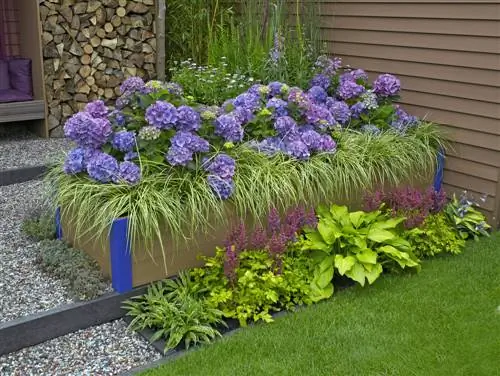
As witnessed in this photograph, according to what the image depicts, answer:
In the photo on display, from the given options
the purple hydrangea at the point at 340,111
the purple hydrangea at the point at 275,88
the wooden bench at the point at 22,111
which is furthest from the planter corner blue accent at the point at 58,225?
the wooden bench at the point at 22,111

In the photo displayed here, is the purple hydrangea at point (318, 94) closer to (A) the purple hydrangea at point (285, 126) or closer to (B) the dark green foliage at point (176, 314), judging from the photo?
(A) the purple hydrangea at point (285, 126)

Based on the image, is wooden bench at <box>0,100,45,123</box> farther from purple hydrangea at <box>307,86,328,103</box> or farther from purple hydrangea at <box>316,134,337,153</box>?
purple hydrangea at <box>316,134,337,153</box>

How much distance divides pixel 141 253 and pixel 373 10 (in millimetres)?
2662

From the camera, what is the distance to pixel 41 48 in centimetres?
544

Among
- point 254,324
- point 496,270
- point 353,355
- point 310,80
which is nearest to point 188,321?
point 254,324

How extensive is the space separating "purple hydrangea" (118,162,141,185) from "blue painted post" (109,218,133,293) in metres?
0.24

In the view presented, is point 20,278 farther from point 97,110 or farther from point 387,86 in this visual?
point 387,86

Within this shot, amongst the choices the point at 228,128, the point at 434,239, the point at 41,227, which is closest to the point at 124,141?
the point at 228,128

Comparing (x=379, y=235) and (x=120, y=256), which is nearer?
(x=120, y=256)

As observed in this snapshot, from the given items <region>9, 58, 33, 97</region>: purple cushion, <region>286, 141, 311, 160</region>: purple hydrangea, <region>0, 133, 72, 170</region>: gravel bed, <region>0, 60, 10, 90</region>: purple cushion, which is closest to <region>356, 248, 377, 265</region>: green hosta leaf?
<region>286, 141, 311, 160</region>: purple hydrangea

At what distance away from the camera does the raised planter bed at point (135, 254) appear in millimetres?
2971

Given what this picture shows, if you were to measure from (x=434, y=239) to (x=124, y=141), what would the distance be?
1.85 meters

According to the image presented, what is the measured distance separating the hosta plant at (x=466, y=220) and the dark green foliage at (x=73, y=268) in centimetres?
220

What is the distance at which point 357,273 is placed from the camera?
3.22 meters
